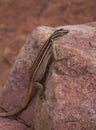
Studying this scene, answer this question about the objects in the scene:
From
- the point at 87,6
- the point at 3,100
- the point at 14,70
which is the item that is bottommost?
the point at 87,6

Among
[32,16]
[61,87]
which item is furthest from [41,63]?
[32,16]

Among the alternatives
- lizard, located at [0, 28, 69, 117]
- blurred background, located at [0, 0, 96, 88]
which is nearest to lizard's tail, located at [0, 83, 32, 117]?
lizard, located at [0, 28, 69, 117]

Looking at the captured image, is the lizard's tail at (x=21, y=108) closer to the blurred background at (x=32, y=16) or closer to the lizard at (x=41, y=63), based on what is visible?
the lizard at (x=41, y=63)

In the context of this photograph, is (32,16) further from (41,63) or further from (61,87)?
(61,87)

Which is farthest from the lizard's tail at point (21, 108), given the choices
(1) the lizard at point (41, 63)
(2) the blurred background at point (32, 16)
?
(2) the blurred background at point (32, 16)

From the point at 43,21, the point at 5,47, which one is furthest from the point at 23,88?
the point at 43,21

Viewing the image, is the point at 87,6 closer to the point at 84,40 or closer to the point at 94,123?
the point at 84,40

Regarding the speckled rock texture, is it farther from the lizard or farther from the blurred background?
the blurred background
